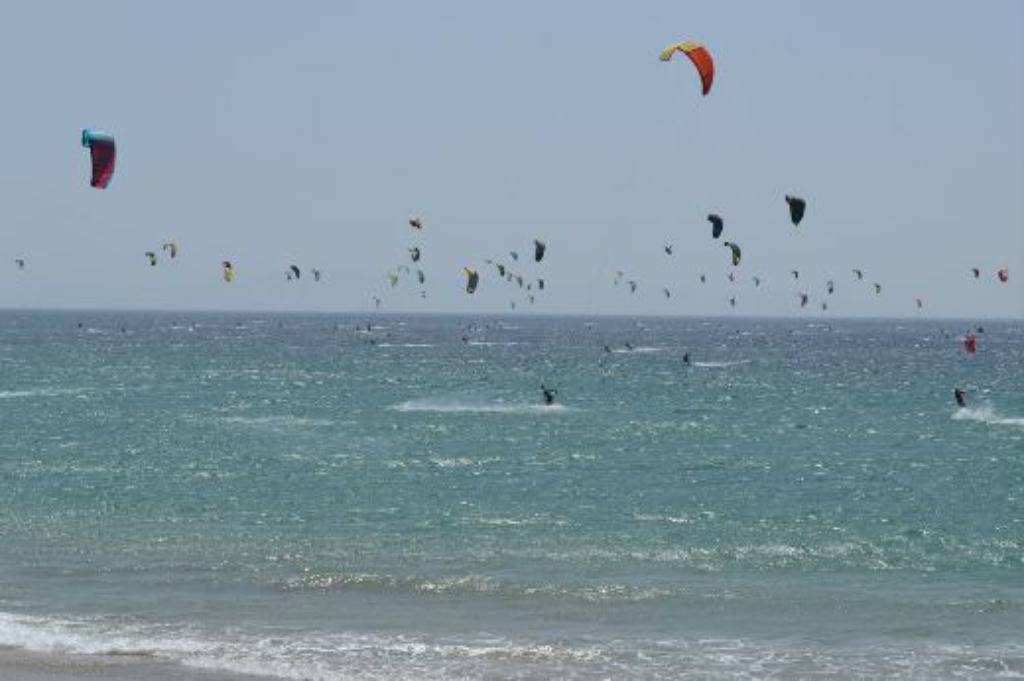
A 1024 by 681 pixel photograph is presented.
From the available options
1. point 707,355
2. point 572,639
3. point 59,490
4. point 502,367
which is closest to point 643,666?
point 572,639

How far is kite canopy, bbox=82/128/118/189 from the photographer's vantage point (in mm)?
28438

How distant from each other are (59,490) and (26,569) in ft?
38.6

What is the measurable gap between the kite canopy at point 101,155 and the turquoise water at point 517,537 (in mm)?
6514

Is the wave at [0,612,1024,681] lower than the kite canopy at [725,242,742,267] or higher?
lower

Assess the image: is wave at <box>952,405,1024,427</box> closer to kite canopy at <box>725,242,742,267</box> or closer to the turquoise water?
the turquoise water

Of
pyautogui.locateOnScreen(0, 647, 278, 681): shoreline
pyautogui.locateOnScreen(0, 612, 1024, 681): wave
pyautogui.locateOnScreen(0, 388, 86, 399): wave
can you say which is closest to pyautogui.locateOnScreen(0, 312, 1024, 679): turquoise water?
pyautogui.locateOnScreen(0, 612, 1024, 681): wave

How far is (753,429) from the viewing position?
195 feet

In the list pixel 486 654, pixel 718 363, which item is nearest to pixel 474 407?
pixel 486 654

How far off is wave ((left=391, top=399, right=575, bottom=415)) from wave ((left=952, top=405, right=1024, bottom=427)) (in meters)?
16.1

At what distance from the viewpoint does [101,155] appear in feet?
93.9

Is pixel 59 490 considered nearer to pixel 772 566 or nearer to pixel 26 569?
pixel 26 569

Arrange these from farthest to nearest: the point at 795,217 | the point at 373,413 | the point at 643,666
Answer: the point at 373,413
the point at 795,217
the point at 643,666

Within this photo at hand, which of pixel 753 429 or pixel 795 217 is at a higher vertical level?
pixel 795 217

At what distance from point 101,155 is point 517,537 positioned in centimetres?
1049
